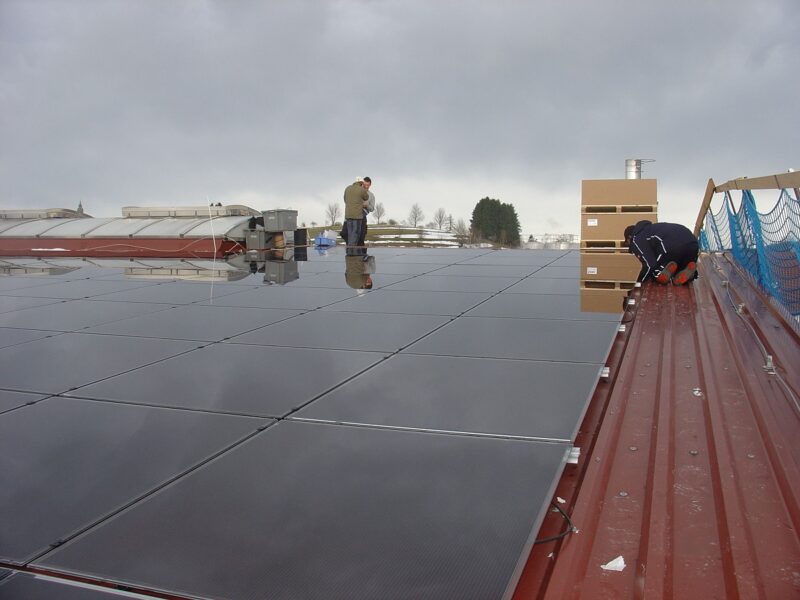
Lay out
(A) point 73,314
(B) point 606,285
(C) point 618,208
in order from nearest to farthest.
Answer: (A) point 73,314 < (B) point 606,285 < (C) point 618,208

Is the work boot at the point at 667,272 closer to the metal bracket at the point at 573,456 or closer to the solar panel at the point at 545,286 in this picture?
the solar panel at the point at 545,286

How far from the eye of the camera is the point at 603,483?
2.48 meters

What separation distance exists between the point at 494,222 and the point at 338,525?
328ft

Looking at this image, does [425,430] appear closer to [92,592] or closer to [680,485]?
[680,485]

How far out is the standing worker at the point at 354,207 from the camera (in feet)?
45.9

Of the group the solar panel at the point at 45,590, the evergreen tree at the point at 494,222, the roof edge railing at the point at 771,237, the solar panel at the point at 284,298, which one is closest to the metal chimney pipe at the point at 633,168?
the roof edge railing at the point at 771,237

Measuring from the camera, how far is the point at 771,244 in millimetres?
7324

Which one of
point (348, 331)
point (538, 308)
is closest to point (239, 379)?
point (348, 331)

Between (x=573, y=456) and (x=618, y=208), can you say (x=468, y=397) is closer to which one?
(x=573, y=456)

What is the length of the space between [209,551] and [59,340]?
145 inches

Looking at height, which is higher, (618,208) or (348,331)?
(618,208)

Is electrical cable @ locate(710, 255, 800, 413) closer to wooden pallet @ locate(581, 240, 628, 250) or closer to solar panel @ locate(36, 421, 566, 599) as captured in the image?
solar panel @ locate(36, 421, 566, 599)

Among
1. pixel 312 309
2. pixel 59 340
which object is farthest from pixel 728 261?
pixel 59 340

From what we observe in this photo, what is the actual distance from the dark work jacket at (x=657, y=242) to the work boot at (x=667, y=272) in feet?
0.20
